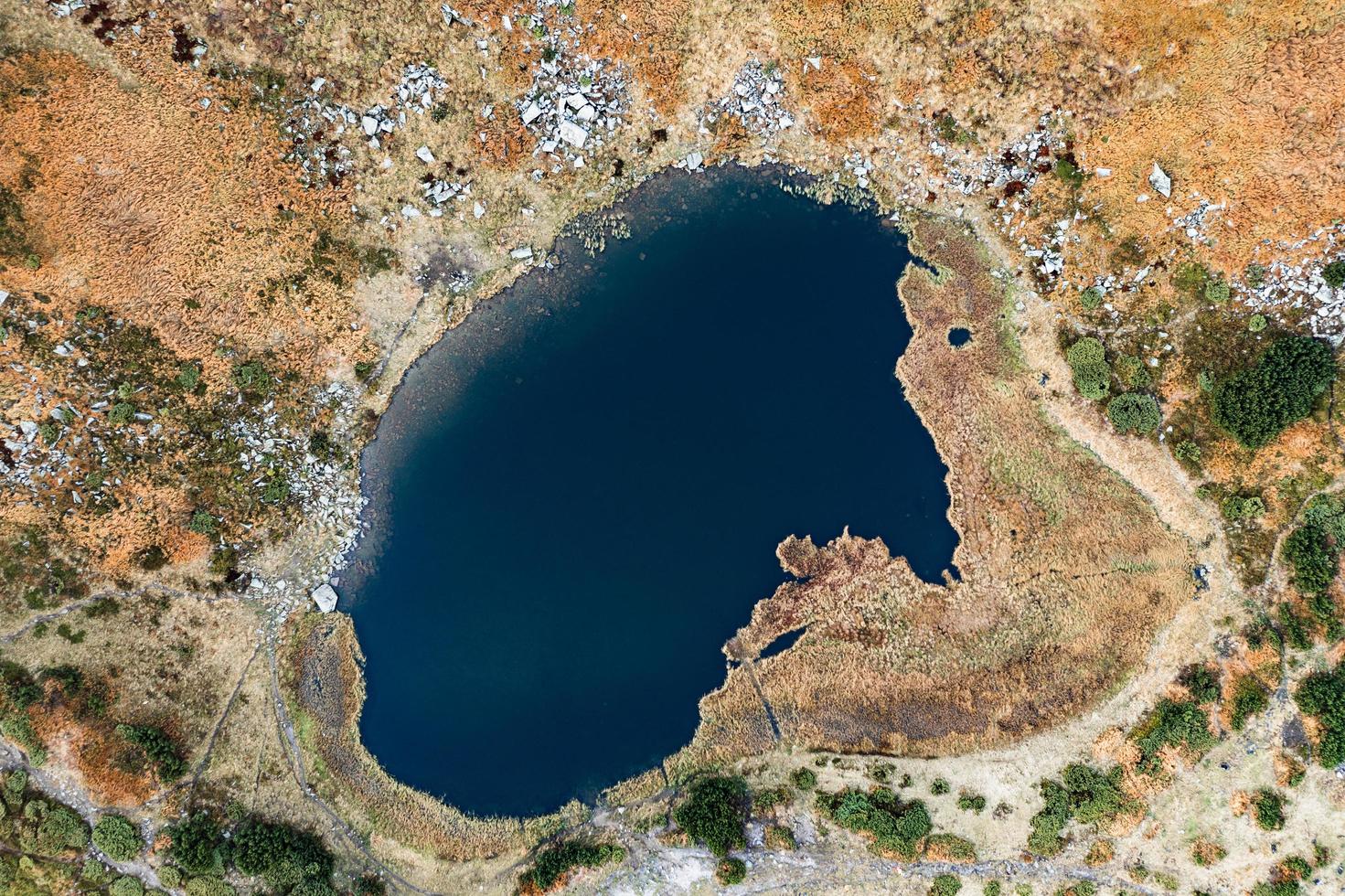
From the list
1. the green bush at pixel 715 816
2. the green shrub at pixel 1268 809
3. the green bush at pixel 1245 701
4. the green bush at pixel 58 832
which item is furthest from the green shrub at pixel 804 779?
the green bush at pixel 58 832

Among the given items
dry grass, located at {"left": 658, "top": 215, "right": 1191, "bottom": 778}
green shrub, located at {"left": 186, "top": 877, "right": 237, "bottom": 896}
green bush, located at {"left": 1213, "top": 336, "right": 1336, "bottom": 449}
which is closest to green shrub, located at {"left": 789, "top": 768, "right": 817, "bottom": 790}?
dry grass, located at {"left": 658, "top": 215, "right": 1191, "bottom": 778}

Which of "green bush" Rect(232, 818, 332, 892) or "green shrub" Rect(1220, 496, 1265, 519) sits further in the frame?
"green bush" Rect(232, 818, 332, 892)

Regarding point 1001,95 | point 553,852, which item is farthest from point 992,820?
point 1001,95

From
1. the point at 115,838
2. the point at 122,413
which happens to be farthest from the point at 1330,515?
the point at 115,838

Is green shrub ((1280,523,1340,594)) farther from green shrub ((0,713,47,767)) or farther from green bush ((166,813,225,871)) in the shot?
green shrub ((0,713,47,767))

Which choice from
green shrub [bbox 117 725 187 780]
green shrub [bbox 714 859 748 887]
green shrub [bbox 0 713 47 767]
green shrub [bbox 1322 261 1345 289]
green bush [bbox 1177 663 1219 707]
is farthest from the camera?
green shrub [bbox 714 859 748 887]

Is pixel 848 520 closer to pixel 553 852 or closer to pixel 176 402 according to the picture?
pixel 553 852

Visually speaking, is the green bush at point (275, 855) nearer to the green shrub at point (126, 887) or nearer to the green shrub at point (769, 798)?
the green shrub at point (126, 887)
